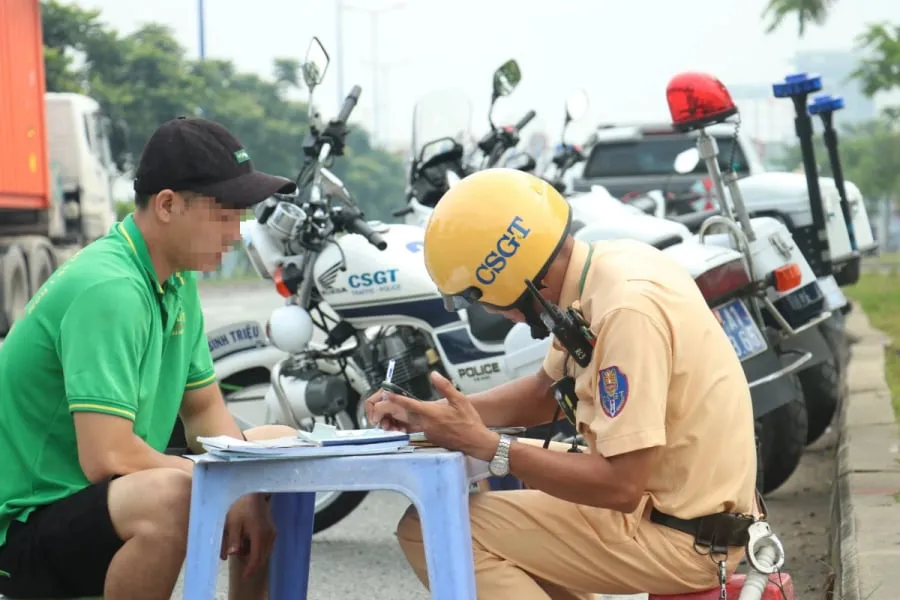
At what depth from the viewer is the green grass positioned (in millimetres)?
8798

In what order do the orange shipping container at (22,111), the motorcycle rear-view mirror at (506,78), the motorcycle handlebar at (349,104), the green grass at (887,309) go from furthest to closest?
the orange shipping container at (22,111), the green grass at (887,309), the motorcycle rear-view mirror at (506,78), the motorcycle handlebar at (349,104)

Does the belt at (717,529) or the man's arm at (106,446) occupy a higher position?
the man's arm at (106,446)

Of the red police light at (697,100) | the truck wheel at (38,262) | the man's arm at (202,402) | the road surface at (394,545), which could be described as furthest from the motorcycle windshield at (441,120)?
the truck wheel at (38,262)

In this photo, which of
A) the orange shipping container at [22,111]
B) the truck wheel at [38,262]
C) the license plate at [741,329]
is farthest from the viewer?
the truck wheel at [38,262]

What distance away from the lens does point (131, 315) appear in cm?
331

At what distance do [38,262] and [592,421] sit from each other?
14.9 metres

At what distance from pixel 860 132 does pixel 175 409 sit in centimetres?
7556

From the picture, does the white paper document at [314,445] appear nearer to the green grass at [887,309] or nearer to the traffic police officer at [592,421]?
the traffic police officer at [592,421]

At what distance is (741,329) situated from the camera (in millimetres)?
5410

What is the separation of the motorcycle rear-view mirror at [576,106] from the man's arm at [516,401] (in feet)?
15.6

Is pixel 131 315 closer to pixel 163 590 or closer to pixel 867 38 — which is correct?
pixel 163 590

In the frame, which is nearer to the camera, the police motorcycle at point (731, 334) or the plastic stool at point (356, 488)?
the plastic stool at point (356, 488)


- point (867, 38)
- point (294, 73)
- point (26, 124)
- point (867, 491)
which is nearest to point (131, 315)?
point (867, 491)

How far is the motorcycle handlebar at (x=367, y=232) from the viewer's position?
5590mm
